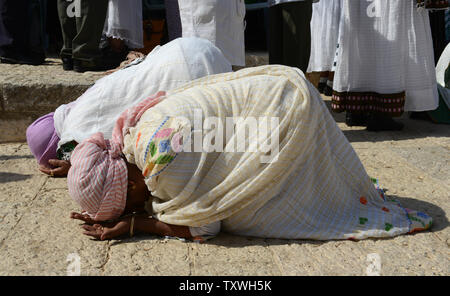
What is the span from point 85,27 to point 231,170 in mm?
2740

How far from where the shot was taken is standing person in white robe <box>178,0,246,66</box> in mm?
4508

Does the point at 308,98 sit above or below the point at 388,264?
above

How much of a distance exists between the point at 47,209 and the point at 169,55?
45.7 inches

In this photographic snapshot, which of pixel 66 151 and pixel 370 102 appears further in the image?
pixel 370 102

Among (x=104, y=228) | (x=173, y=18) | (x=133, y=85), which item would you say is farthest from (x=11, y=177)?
(x=173, y=18)

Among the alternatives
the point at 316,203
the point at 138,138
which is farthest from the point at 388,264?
the point at 138,138

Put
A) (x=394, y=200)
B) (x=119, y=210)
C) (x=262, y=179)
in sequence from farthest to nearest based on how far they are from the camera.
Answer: (x=394, y=200) < (x=119, y=210) < (x=262, y=179)

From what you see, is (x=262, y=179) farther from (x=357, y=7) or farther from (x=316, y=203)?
(x=357, y=7)

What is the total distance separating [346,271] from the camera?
2.32 meters

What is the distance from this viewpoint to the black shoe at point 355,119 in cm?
503

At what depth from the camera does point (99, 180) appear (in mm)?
2557

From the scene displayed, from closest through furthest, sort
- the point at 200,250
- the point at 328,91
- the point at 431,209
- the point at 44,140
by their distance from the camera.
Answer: the point at 200,250 < the point at 431,209 < the point at 44,140 < the point at 328,91

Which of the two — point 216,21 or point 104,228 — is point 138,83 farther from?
point 216,21

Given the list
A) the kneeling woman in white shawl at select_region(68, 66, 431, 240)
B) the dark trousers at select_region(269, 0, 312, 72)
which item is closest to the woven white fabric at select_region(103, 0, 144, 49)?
the dark trousers at select_region(269, 0, 312, 72)
